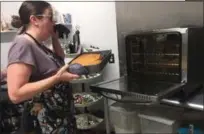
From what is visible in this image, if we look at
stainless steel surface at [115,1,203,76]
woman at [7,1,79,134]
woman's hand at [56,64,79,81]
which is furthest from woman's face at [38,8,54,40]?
stainless steel surface at [115,1,203,76]

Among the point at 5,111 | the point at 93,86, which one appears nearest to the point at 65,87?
the point at 93,86

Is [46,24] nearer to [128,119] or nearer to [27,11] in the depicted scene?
[27,11]

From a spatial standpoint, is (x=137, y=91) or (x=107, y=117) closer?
(x=137, y=91)

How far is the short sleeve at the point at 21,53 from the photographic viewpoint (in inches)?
26.2

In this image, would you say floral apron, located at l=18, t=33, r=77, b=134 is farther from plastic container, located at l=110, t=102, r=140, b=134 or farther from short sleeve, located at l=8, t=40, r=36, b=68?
plastic container, located at l=110, t=102, r=140, b=134

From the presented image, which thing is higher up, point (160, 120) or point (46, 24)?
point (46, 24)

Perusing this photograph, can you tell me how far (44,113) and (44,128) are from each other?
0.06 metres

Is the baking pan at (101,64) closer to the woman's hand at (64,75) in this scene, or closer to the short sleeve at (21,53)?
the woman's hand at (64,75)

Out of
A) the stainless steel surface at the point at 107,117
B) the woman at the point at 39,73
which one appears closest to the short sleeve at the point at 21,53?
the woman at the point at 39,73

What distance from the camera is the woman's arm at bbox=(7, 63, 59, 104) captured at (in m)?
0.67

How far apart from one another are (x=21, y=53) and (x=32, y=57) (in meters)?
0.03

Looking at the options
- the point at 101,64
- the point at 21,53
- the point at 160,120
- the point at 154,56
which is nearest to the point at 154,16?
the point at 154,56

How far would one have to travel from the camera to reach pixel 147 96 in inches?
26.8

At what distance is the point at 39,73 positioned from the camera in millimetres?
721
